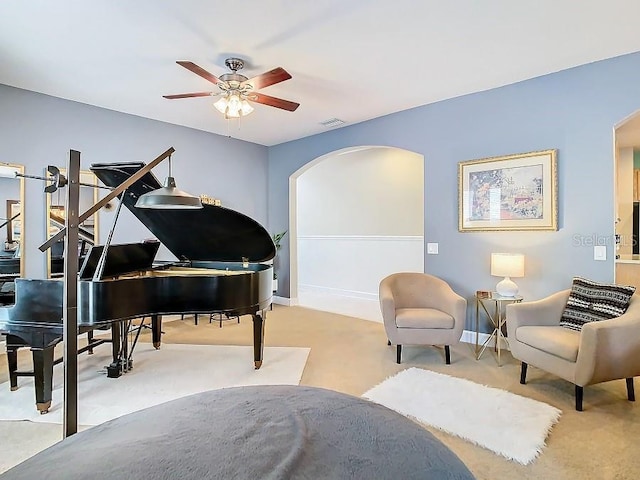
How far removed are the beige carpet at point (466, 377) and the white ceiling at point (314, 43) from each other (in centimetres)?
277

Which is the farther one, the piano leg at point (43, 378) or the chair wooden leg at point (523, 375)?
the chair wooden leg at point (523, 375)

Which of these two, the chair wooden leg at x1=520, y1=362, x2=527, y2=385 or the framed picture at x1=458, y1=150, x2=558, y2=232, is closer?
the chair wooden leg at x1=520, y1=362, x2=527, y2=385

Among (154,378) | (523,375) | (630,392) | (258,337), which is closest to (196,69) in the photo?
(258,337)

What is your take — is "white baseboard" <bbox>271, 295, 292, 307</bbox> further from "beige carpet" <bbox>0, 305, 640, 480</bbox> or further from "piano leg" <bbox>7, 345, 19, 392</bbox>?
"piano leg" <bbox>7, 345, 19, 392</bbox>

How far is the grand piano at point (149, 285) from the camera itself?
245 centimetres

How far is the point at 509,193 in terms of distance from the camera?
153 inches

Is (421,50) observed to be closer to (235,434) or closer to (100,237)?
(235,434)

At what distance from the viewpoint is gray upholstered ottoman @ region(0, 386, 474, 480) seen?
77cm

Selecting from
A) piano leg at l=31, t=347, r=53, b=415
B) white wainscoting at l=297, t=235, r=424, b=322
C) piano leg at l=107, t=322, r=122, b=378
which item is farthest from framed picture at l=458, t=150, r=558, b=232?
piano leg at l=31, t=347, r=53, b=415

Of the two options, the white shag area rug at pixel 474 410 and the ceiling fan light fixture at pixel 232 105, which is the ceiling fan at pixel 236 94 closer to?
the ceiling fan light fixture at pixel 232 105

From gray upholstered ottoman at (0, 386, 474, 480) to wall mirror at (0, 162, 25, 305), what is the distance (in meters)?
3.98

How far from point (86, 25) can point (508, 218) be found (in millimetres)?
4107

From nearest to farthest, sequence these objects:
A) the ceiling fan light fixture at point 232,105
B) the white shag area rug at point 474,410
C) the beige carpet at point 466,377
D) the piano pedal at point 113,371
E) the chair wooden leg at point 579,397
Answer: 1. the beige carpet at point 466,377
2. the white shag area rug at point 474,410
3. the chair wooden leg at point 579,397
4. the piano pedal at point 113,371
5. the ceiling fan light fixture at point 232,105

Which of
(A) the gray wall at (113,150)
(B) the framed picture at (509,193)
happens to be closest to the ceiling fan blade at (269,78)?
(A) the gray wall at (113,150)
